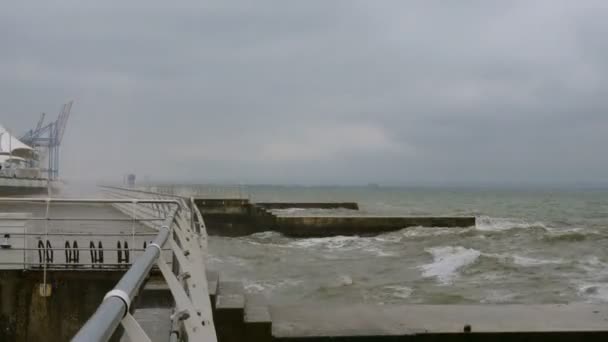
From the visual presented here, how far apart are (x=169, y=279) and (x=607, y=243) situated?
2329 centimetres

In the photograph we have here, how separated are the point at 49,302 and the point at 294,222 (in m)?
18.7

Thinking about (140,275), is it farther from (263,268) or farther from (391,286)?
(263,268)

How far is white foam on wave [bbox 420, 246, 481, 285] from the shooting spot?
46.4ft

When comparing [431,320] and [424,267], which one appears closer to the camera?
[431,320]

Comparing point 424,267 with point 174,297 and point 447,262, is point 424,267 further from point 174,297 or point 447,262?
point 174,297

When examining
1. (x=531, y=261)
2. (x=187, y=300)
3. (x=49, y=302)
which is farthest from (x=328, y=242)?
(x=187, y=300)

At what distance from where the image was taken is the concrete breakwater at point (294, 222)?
83.8 feet

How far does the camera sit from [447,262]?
1620 cm

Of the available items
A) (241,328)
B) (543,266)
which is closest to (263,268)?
(543,266)

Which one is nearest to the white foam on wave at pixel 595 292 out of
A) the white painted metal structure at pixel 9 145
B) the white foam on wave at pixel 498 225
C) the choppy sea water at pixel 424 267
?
the choppy sea water at pixel 424 267

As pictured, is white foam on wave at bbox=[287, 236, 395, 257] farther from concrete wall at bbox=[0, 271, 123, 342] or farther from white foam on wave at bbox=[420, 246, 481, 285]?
concrete wall at bbox=[0, 271, 123, 342]

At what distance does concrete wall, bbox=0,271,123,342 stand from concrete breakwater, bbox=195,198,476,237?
18.3 m

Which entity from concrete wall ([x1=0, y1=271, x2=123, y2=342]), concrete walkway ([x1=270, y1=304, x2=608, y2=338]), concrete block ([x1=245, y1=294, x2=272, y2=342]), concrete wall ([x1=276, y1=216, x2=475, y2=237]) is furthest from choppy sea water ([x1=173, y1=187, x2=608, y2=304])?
concrete block ([x1=245, y1=294, x2=272, y2=342])

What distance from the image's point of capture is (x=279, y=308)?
20.8 ft
